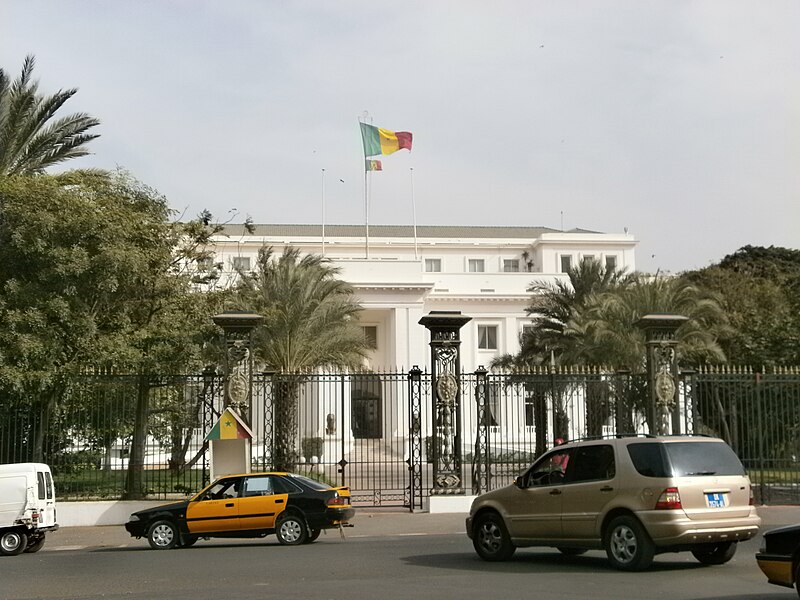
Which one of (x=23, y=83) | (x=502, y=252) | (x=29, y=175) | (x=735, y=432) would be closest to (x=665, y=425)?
(x=735, y=432)

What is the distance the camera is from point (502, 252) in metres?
73.8

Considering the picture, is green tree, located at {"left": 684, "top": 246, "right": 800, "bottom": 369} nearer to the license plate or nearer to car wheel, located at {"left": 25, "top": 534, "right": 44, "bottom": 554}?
the license plate

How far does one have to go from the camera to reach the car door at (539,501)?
12000 mm

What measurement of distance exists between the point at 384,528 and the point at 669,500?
840 cm

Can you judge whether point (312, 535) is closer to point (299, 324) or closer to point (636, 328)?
point (299, 324)

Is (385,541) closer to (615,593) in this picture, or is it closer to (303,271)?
(615,593)

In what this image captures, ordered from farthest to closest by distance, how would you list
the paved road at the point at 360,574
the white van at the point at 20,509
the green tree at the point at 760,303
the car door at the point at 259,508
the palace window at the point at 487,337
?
the palace window at the point at 487,337
the green tree at the point at 760,303
the white van at the point at 20,509
the car door at the point at 259,508
the paved road at the point at 360,574

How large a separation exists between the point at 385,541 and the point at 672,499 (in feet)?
21.4

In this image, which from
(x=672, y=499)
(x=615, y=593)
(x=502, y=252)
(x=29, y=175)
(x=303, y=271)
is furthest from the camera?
(x=502, y=252)

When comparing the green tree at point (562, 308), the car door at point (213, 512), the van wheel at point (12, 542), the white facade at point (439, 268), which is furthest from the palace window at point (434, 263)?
the van wheel at point (12, 542)

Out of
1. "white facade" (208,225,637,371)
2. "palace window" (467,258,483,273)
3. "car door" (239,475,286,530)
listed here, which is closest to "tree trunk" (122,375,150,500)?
"car door" (239,475,286,530)

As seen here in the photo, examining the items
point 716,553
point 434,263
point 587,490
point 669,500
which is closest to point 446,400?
point 587,490

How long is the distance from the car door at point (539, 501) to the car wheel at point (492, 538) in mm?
178

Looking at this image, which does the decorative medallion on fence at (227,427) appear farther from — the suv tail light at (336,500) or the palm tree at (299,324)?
the palm tree at (299,324)
